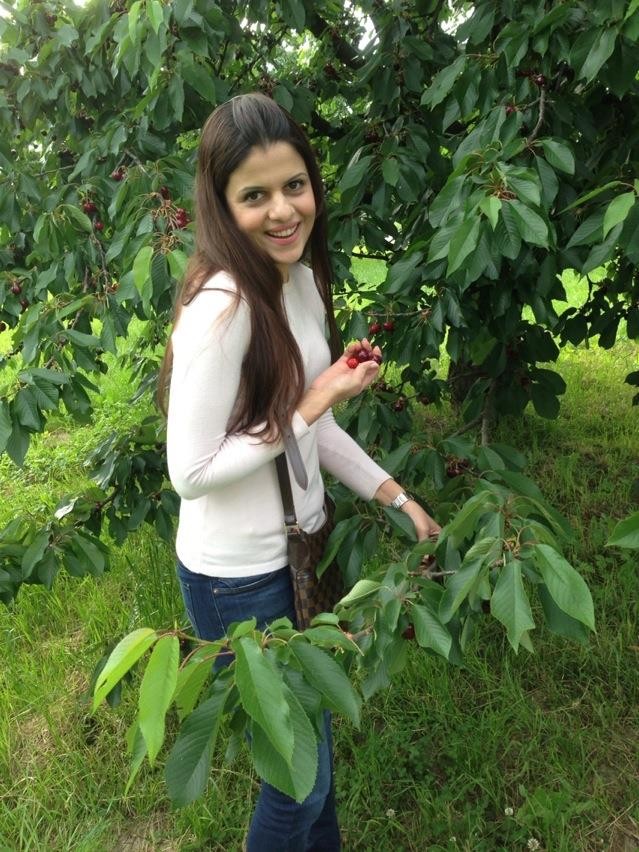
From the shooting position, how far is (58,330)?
1718mm

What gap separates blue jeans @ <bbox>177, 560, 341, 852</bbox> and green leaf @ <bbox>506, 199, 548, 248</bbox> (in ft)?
2.36

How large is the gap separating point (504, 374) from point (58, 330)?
141 centimetres

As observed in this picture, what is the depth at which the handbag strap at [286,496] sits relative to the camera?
1.33 m

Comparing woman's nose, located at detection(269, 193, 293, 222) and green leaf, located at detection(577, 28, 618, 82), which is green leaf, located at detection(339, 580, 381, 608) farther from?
green leaf, located at detection(577, 28, 618, 82)

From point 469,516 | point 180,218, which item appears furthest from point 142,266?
point 469,516

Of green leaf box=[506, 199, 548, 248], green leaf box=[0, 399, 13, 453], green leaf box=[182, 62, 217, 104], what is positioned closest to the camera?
green leaf box=[506, 199, 548, 248]

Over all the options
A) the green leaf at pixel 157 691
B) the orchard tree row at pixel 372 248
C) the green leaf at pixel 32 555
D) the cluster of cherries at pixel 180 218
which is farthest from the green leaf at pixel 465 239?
the green leaf at pixel 32 555

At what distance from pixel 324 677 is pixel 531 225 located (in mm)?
781

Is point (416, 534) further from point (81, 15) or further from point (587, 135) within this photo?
point (81, 15)

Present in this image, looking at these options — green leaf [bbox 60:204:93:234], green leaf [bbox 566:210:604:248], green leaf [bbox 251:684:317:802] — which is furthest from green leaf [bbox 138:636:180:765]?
green leaf [bbox 60:204:93:234]

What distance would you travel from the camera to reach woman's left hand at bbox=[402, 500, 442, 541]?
5.00 ft

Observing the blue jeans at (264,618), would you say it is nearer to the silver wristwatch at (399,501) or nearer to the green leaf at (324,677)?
the silver wristwatch at (399,501)

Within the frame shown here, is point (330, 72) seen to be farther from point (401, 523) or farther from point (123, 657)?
point (123, 657)

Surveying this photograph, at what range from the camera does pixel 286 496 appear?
135 cm
